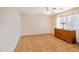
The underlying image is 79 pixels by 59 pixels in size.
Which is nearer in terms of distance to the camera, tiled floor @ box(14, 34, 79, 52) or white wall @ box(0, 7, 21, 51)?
white wall @ box(0, 7, 21, 51)

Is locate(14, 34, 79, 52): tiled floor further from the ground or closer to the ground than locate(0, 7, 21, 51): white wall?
closer to the ground

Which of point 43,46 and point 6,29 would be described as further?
point 43,46

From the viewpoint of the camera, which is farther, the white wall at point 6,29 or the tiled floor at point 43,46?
the tiled floor at point 43,46

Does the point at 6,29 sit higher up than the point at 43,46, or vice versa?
the point at 6,29

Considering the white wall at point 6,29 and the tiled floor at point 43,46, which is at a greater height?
the white wall at point 6,29
